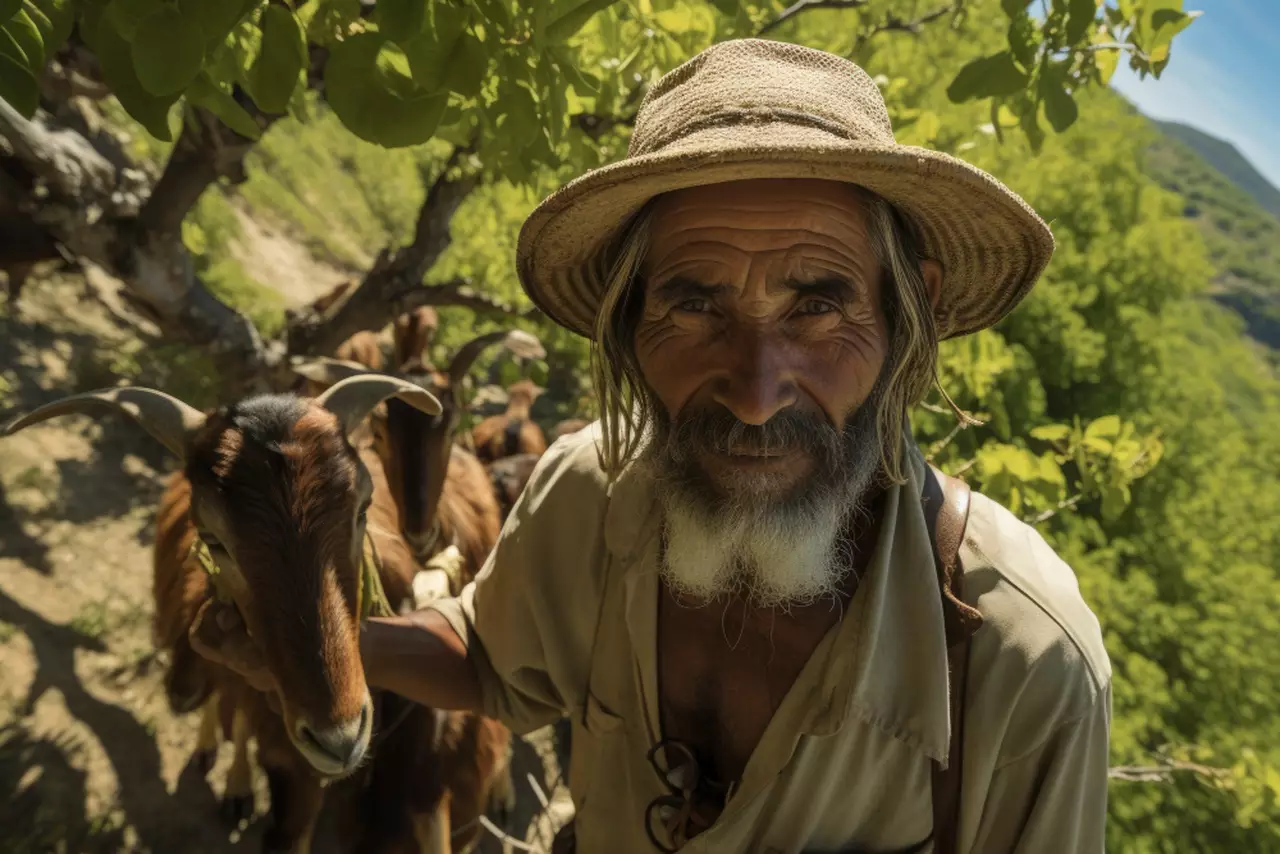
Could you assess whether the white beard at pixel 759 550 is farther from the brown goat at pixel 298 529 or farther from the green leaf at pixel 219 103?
the green leaf at pixel 219 103

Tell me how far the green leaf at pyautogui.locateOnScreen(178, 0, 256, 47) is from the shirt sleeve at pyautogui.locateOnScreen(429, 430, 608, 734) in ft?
4.40

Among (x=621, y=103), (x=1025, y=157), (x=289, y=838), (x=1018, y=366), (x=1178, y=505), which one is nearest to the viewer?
(x=289, y=838)

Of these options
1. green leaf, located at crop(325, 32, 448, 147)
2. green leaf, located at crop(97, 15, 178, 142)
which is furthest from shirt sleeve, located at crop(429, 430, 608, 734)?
green leaf, located at crop(97, 15, 178, 142)

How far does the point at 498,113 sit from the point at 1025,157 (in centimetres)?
1094

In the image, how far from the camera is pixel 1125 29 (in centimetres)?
247

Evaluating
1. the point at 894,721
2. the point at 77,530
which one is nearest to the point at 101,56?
the point at 894,721

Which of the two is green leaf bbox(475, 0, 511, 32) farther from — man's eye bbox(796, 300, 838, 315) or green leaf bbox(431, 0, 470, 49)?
man's eye bbox(796, 300, 838, 315)

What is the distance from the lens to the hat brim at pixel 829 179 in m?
1.42

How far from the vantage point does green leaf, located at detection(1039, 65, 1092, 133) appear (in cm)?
223

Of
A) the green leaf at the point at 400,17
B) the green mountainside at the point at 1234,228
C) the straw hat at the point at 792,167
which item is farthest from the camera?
the green mountainside at the point at 1234,228

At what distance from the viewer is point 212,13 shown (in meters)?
1.22

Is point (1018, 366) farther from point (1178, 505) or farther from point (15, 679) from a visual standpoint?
point (15, 679)

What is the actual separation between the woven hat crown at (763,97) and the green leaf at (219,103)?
926 millimetres

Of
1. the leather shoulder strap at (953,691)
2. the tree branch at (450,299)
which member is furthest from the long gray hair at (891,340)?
the tree branch at (450,299)
